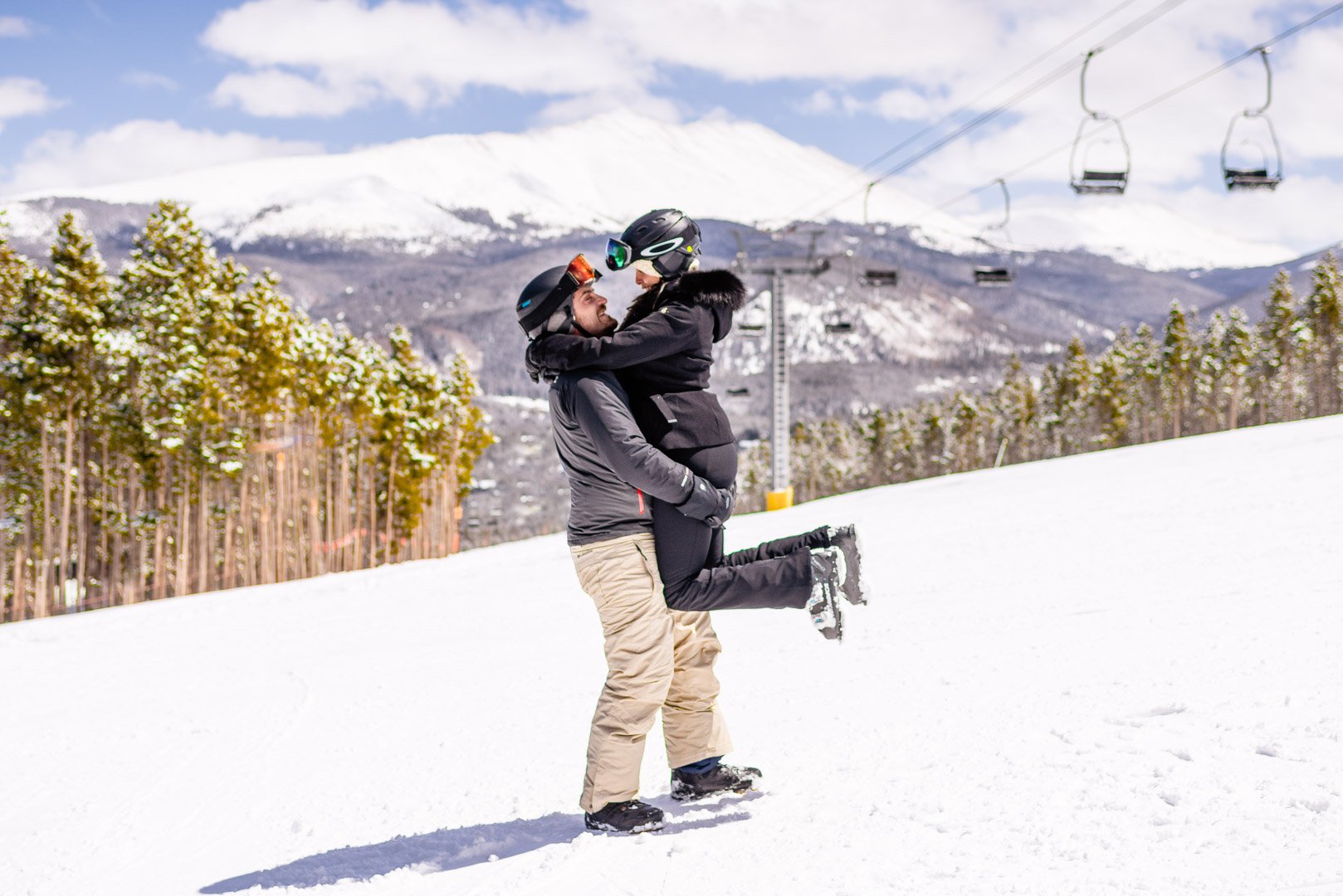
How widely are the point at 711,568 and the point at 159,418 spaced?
1401 inches

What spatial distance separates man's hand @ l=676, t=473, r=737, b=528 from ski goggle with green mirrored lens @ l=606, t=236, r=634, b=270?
86 cm

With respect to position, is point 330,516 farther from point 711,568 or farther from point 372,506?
point 711,568

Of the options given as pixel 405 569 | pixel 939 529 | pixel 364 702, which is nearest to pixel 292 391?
pixel 405 569

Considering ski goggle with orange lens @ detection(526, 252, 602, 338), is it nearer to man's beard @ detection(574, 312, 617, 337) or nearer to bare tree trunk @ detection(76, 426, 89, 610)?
man's beard @ detection(574, 312, 617, 337)

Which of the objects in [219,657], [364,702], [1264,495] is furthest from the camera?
[1264,495]

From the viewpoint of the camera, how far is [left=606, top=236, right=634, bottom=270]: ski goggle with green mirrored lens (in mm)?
3850

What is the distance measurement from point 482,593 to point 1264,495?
9318 millimetres

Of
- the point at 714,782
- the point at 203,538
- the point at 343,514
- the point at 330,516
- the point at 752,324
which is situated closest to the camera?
the point at 714,782

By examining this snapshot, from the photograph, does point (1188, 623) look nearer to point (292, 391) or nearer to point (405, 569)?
point (405, 569)

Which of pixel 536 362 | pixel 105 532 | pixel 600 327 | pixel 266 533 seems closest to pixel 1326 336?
pixel 266 533

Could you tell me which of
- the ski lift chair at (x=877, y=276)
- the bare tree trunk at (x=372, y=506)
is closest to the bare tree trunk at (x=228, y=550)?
the bare tree trunk at (x=372, y=506)

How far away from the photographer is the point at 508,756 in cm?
539

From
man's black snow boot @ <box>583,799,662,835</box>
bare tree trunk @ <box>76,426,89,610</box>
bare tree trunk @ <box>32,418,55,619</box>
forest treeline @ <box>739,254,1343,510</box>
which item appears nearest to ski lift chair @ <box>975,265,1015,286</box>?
man's black snow boot @ <box>583,799,662,835</box>

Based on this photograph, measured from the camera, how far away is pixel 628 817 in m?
3.82
